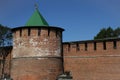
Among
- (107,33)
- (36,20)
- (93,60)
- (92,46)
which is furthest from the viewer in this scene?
(107,33)

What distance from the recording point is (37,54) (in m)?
19.5

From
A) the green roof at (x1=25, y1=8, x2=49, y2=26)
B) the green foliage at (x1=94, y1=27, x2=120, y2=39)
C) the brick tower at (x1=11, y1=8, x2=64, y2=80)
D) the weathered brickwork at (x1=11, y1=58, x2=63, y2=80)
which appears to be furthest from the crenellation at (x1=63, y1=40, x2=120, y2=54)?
the green foliage at (x1=94, y1=27, x2=120, y2=39)

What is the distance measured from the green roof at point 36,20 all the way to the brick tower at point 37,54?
1202 millimetres

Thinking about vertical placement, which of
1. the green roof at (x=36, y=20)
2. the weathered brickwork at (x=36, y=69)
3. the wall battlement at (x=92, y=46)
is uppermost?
the green roof at (x=36, y=20)

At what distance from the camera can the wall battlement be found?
18312 millimetres

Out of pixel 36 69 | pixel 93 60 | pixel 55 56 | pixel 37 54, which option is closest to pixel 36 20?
pixel 37 54

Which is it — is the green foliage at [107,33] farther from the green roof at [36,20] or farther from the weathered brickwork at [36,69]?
the weathered brickwork at [36,69]

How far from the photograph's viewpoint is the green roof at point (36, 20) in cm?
2178

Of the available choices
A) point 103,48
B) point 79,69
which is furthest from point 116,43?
point 79,69

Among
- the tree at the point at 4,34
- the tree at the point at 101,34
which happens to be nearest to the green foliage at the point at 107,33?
the tree at the point at 101,34

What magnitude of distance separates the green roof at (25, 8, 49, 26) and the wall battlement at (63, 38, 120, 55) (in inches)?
108

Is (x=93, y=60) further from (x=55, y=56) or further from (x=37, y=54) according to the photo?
(x=37, y=54)

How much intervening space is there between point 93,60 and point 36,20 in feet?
20.8

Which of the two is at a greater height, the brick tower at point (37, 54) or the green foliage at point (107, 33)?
the green foliage at point (107, 33)
